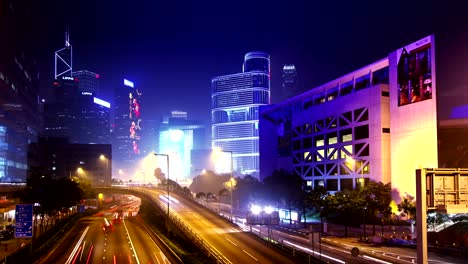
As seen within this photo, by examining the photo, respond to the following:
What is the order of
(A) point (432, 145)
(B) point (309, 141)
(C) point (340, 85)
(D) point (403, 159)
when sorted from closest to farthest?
(A) point (432, 145) → (D) point (403, 159) → (C) point (340, 85) → (B) point (309, 141)

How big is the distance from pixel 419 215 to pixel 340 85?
92.0 m

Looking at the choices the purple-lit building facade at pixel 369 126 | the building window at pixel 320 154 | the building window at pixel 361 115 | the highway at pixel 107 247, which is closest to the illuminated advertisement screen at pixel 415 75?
the purple-lit building facade at pixel 369 126

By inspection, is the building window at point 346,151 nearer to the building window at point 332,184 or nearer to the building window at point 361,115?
the building window at point 361,115

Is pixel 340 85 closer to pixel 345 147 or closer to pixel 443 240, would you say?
pixel 345 147

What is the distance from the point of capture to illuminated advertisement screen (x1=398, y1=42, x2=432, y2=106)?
7656 cm

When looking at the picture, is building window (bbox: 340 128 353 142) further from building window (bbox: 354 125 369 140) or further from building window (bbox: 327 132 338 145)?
building window (bbox: 327 132 338 145)

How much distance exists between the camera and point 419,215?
19.4 meters

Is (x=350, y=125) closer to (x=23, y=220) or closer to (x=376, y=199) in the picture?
(x=376, y=199)

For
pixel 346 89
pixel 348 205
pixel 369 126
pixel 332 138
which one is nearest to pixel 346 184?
pixel 332 138

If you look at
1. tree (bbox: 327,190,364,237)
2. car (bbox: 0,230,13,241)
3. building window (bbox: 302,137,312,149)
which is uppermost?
building window (bbox: 302,137,312,149)

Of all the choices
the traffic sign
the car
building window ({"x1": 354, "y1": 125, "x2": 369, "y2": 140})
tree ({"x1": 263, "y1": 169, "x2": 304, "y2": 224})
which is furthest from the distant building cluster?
the traffic sign

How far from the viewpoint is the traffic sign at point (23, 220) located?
3844 centimetres

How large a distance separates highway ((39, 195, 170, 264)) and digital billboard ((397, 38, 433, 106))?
48.7 meters

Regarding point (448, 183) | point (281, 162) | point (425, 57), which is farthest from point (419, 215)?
point (281, 162)
